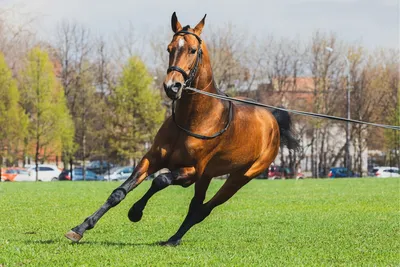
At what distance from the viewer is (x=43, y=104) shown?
56.1 metres

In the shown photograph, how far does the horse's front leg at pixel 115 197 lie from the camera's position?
935 centimetres

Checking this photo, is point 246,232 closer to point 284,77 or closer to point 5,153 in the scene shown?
point 5,153

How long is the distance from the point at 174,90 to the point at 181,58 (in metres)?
0.58

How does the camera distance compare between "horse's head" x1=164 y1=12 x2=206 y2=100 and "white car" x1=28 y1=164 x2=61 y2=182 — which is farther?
"white car" x1=28 y1=164 x2=61 y2=182

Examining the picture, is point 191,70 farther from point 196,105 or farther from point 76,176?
point 76,176

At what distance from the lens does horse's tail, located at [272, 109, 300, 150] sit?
42.3ft

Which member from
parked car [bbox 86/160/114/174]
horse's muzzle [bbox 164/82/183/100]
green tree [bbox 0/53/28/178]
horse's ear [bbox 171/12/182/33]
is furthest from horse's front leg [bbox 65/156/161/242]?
parked car [bbox 86/160/114/174]

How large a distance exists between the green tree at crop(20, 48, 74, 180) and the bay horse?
46.9m

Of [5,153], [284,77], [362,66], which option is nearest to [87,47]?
[5,153]

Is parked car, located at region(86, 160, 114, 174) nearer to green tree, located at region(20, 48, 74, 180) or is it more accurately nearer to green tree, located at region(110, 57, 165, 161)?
green tree, located at region(110, 57, 165, 161)

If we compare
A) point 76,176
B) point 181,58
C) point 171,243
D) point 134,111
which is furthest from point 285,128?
point 76,176

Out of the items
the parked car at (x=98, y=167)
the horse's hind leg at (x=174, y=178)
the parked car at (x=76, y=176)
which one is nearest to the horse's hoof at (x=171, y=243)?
the horse's hind leg at (x=174, y=178)

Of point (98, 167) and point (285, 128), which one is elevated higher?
point (285, 128)

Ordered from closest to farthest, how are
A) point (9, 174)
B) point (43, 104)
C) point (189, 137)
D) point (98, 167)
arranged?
point (189, 137)
point (43, 104)
point (9, 174)
point (98, 167)
